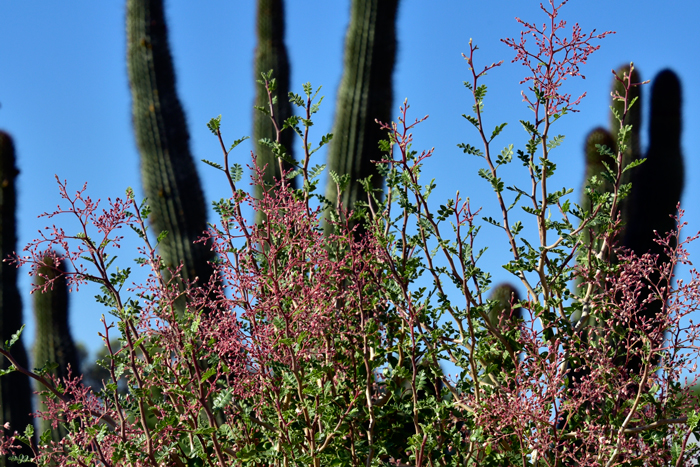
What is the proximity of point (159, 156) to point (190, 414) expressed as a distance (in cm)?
412

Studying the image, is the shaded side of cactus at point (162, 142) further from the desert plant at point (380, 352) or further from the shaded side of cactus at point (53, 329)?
the desert plant at point (380, 352)

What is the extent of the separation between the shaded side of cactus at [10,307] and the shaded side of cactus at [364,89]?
330 cm

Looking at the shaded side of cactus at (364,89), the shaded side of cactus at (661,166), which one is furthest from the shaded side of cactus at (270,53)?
the shaded side of cactus at (661,166)

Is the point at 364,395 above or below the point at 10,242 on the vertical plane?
below

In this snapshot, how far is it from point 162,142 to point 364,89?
5.30 ft

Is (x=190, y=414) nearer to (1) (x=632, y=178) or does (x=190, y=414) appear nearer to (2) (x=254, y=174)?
(2) (x=254, y=174)

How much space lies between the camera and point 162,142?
518cm

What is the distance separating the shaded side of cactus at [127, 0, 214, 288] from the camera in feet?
15.7

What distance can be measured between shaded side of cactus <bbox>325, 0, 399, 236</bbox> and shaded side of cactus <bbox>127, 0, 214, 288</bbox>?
1.06 m

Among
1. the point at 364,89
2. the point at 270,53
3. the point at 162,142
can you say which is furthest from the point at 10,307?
the point at 364,89

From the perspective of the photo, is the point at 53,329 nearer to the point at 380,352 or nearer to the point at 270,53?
the point at 270,53

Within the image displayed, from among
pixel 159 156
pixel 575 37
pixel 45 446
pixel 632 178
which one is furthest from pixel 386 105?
pixel 45 446

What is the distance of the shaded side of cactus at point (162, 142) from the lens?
15.7ft

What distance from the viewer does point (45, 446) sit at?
144 cm
